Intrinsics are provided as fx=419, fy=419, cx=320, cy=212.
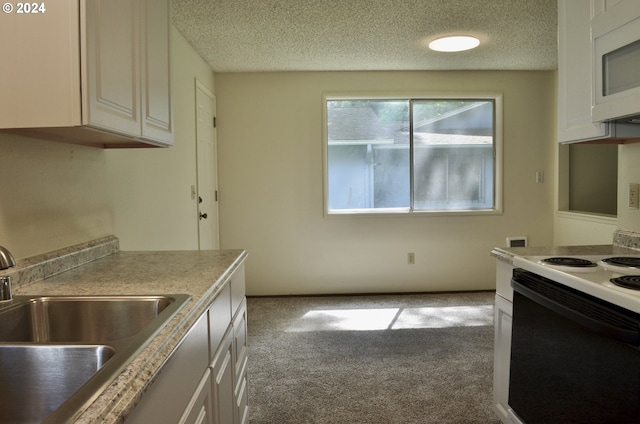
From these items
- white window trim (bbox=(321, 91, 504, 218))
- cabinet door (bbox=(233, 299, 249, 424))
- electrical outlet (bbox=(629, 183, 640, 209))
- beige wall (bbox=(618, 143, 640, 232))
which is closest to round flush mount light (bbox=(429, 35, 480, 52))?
white window trim (bbox=(321, 91, 504, 218))

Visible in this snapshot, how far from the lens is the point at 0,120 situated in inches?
44.3

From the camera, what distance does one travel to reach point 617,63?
5.16 ft

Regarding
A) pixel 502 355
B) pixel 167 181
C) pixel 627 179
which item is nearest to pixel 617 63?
pixel 627 179

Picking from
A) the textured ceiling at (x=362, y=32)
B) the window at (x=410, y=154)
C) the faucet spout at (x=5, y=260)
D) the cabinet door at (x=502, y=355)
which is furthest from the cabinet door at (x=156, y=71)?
the window at (x=410, y=154)

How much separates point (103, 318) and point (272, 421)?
1242 millimetres

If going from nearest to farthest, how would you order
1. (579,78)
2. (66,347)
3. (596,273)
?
(66,347)
(596,273)
(579,78)

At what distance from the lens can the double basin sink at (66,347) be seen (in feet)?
2.54

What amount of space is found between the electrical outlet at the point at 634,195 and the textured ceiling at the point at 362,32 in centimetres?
149

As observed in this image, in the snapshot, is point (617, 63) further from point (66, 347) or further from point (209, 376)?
point (66, 347)

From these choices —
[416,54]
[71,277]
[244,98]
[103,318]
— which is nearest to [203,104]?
[244,98]

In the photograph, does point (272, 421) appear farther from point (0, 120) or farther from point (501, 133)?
point (501, 133)

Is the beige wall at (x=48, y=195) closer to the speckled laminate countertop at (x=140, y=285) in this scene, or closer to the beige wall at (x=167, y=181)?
the speckled laminate countertop at (x=140, y=285)

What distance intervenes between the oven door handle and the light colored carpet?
1.00 metres

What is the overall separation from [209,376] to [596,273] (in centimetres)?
130
